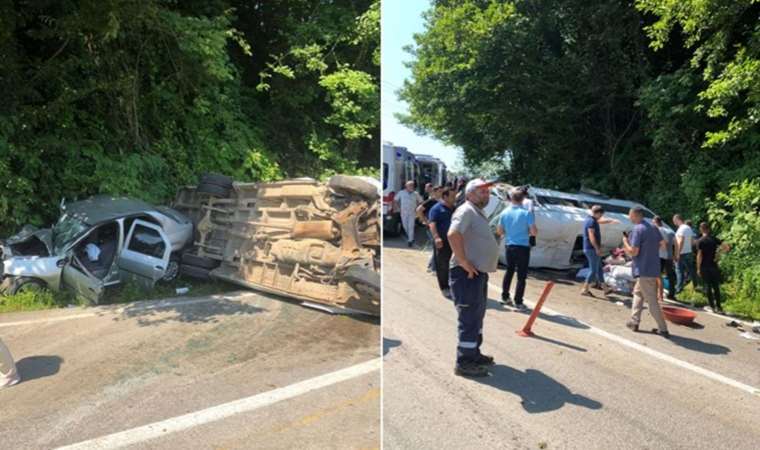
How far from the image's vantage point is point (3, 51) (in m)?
2.00

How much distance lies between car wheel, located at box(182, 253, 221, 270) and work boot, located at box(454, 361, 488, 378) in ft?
7.54

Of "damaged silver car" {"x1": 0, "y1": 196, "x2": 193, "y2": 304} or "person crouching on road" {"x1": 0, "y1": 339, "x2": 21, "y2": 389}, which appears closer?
"person crouching on road" {"x1": 0, "y1": 339, "x2": 21, "y2": 389}

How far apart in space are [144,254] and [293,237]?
1153mm

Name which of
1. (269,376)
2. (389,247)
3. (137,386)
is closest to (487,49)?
(389,247)

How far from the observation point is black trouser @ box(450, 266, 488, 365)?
1.07 metres

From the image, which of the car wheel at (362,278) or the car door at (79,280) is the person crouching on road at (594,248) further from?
the car door at (79,280)

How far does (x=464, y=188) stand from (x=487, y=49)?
41 cm

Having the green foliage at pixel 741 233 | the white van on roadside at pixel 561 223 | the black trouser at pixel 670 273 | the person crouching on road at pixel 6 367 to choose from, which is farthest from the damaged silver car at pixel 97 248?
the green foliage at pixel 741 233

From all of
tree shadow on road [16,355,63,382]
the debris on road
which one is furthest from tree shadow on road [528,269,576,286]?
tree shadow on road [16,355,63,382]

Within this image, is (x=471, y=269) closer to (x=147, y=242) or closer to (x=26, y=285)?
(x=26, y=285)

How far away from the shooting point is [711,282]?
138 centimetres

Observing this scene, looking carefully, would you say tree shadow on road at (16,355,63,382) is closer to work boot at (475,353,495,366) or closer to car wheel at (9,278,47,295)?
car wheel at (9,278,47,295)

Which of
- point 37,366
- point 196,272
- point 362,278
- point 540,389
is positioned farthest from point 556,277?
point 196,272

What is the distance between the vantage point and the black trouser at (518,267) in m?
1.26
